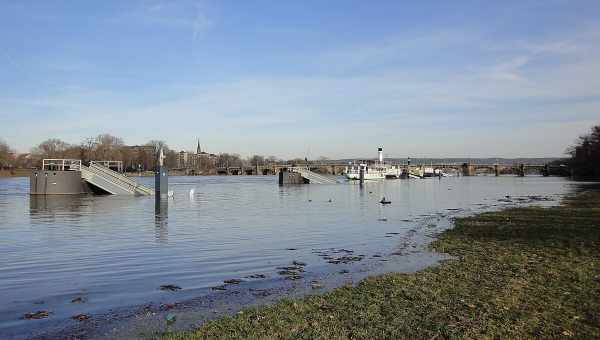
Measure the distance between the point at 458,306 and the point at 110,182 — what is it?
61.8 meters

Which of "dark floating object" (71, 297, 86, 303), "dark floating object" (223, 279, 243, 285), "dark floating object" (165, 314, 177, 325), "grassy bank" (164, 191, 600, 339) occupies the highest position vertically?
"grassy bank" (164, 191, 600, 339)

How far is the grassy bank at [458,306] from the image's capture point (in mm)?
9055

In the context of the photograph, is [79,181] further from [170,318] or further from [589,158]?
[589,158]

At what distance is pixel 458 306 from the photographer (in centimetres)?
1073

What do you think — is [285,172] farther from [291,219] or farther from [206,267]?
[206,267]

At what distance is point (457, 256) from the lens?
18.0 metres

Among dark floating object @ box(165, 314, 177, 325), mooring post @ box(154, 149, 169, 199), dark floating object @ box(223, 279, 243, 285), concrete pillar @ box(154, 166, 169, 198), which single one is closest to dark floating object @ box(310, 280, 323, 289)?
dark floating object @ box(223, 279, 243, 285)

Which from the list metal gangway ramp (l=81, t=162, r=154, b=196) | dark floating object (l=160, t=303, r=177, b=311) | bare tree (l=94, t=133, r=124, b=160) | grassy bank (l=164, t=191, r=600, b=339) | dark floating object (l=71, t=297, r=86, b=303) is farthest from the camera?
bare tree (l=94, t=133, r=124, b=160)

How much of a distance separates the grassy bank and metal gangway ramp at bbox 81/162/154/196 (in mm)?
54966

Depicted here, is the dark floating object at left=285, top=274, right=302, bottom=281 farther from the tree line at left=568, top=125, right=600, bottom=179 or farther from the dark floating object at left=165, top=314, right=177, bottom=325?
the tree line at left=568, top=125, right=600, bottom=179

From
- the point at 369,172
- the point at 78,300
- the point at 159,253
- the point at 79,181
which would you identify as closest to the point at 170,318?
the point at 78,300

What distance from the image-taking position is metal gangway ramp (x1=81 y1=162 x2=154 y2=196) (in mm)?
64562

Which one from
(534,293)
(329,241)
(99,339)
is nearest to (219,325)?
(99,339)

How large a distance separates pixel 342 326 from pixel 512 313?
3573 millimetres
